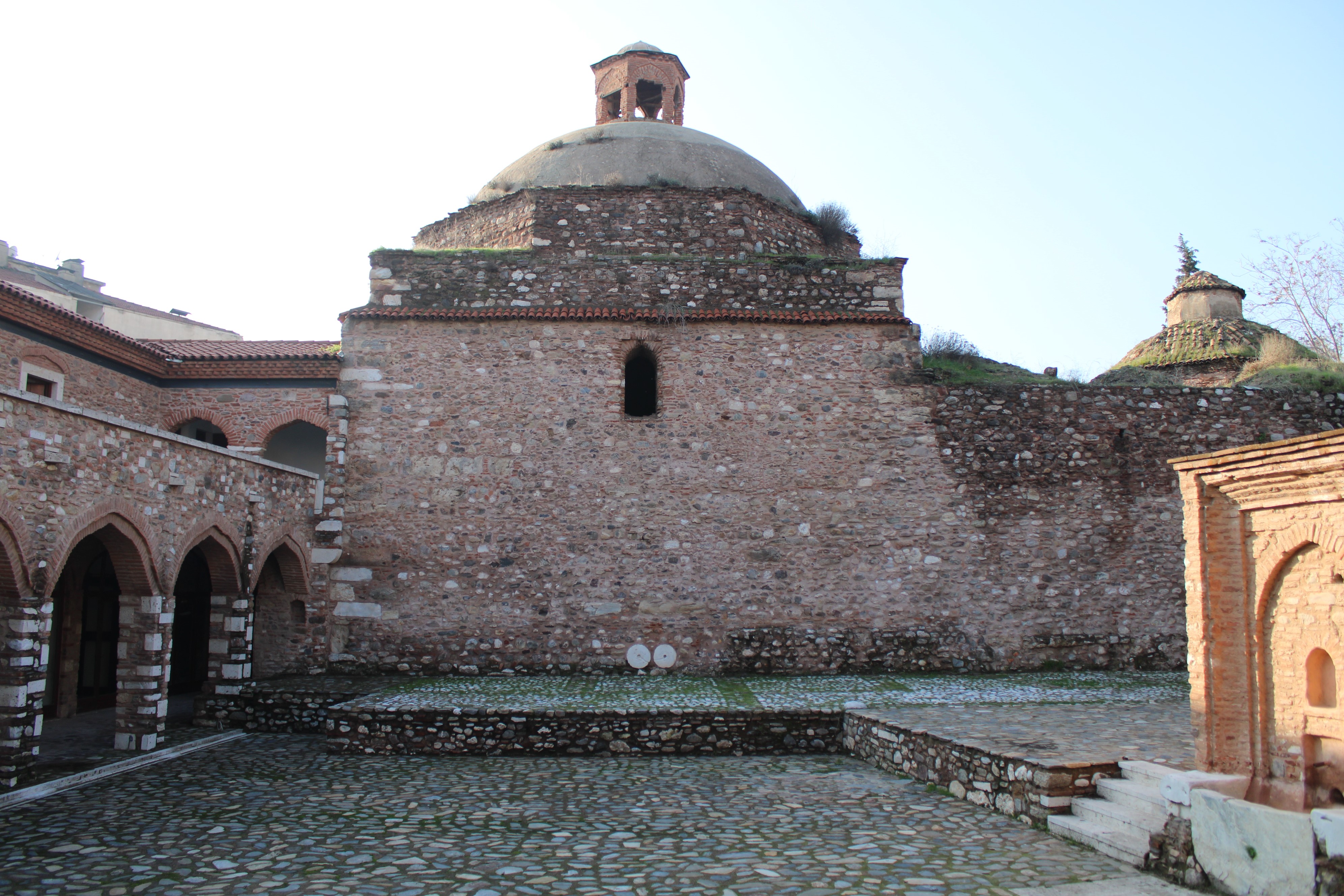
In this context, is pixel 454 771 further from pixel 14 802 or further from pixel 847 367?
pixel 847 367

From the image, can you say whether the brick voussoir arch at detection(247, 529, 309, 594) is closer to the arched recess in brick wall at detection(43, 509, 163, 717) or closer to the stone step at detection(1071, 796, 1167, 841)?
the arched recess in brick wall at detection(43, 509, 163, 717)

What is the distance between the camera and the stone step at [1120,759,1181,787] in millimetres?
5441

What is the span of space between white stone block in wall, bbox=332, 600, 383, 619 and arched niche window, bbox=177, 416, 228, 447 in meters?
2.97

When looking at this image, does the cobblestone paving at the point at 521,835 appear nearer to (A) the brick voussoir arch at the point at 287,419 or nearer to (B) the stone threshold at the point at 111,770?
(B) the stone threshold at the point at 111,770

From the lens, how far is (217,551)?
31.3 feet

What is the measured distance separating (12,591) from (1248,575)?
28.9 ft

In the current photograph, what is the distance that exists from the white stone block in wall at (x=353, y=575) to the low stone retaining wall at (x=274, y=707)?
168cm

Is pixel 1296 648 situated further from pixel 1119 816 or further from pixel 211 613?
pixel 211 613

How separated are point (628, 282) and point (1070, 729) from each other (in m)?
7.74

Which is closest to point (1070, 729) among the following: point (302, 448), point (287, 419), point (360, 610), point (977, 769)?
point (977, 769)

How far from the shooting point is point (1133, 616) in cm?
1166

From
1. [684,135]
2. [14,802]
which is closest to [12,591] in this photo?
[14,802]

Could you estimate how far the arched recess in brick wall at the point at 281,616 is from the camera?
36.4 feet

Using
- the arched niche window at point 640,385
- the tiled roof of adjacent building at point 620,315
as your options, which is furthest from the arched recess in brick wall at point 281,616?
the arched niche window at point 640,385
